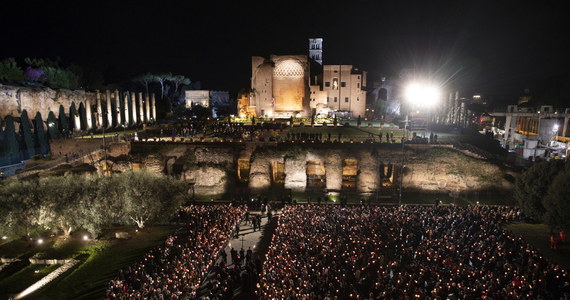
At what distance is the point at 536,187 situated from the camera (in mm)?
26625

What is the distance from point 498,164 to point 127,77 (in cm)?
9979

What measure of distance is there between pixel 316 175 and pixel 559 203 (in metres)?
25.5

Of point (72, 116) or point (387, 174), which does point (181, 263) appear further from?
point (72, 116)

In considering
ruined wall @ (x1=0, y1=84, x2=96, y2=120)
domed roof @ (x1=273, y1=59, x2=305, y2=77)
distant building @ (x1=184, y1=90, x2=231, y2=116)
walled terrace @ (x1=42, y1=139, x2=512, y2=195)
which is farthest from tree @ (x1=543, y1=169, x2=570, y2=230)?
distant building @ (x1=184, y1=90, x2=231, y2=116)

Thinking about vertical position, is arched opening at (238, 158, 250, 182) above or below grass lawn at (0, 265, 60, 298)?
above

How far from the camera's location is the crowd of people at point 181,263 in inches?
631

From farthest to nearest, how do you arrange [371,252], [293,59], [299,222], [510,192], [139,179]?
[293,59], [510,192], [139,179], [299,222], [371,252]

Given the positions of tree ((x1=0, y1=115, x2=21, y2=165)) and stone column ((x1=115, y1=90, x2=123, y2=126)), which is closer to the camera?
tree ((x1=0, y1=115, x2=21, y2=165))

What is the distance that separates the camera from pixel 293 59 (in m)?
68.9

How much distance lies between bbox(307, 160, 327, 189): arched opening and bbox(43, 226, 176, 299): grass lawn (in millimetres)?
19583

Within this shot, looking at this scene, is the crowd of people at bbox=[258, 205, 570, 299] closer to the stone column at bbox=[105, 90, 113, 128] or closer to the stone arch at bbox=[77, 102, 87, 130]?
the stone arch at bbox=[77, 102, 87, 130]

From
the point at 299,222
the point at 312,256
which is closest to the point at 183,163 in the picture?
the point at 299,222

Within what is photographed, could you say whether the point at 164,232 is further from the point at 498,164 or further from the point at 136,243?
the point at 498,164

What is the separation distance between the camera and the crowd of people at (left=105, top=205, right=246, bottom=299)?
52.5ft
